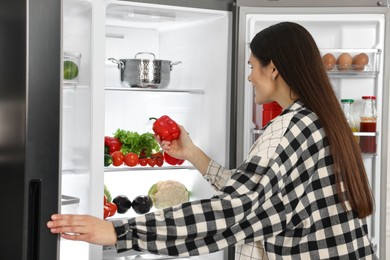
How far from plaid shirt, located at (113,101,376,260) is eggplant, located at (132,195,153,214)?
44.1 inches

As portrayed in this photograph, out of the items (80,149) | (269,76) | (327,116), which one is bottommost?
(80,149)

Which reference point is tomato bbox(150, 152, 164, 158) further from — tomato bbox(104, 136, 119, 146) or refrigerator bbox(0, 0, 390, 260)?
tomato bbox(104, 136, 119, 146)

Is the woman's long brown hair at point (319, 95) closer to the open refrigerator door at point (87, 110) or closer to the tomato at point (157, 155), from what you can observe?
the open refrigerator door at point (87, 110)

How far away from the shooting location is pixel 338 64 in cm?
285

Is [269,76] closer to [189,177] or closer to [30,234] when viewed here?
[30,234]

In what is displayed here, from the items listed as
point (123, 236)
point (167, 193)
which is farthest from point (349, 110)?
point (123, 236)

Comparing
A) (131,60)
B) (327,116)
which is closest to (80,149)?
(131,60)

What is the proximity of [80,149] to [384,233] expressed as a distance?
1.44 metres

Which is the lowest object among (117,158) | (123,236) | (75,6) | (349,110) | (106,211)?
(106,211)

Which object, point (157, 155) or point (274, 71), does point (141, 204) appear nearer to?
point (157, 155)

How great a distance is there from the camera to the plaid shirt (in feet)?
5.37

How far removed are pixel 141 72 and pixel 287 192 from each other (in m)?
1.27

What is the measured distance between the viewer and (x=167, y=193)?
300 cm

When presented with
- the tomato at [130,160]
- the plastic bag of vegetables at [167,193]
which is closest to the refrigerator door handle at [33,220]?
the tomato at [130,160]
